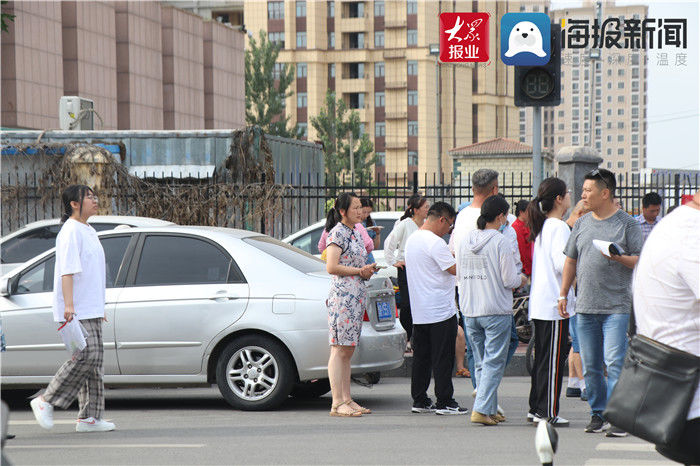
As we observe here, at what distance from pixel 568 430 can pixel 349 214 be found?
246 centimetres

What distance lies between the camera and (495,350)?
8172 millimetres

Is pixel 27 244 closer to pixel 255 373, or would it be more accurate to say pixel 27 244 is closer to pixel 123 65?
pixel 255 373

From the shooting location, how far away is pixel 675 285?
3818 millimetres

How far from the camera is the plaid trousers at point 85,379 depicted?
26.5 ft

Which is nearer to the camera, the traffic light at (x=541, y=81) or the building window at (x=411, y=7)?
the traffic light at (x=541, y=81)

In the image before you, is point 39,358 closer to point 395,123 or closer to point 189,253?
point 189,253

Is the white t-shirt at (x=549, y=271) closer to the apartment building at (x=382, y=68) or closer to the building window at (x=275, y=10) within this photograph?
the apartment building at (x=382, y=68)

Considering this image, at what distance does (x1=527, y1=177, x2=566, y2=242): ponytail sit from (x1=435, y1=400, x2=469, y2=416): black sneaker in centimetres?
164

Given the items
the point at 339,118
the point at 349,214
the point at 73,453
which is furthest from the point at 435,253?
the point at 339,118

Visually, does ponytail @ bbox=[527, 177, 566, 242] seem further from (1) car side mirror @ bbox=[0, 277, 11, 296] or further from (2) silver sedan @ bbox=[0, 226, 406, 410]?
(1) car side mirror @ bbox=[0, 277, 11, 296]

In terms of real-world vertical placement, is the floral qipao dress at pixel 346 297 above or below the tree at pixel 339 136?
below

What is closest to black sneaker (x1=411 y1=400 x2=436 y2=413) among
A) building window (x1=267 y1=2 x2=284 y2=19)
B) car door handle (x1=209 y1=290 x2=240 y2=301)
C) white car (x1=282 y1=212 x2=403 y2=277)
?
car door handle (x1=209 y1=290 x2=240 y2=301)

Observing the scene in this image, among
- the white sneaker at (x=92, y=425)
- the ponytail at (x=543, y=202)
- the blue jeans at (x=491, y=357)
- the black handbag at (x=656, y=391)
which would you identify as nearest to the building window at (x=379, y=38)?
the ponytail at (x=543, y=202)

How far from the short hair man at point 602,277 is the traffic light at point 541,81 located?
383cm
